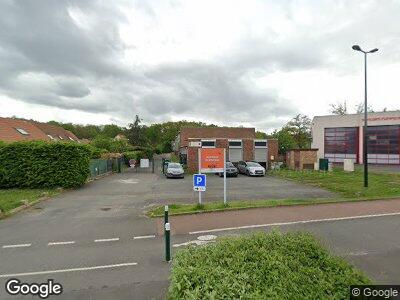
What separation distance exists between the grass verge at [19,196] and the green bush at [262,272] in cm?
1058

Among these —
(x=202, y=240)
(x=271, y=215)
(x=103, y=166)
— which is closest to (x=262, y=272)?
(x=202, y=240)

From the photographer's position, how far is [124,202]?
13906 millimetres

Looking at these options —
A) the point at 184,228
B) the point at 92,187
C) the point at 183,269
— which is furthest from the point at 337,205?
the point at 92,187

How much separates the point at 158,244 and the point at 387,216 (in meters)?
8.28

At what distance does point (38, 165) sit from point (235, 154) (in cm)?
2027

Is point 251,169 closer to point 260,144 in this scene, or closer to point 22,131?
point 260,144

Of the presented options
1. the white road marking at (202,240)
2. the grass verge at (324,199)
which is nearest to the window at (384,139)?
→ the grass verge at (324,199)

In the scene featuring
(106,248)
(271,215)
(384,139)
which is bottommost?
(106,248)

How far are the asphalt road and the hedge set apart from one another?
536 cm

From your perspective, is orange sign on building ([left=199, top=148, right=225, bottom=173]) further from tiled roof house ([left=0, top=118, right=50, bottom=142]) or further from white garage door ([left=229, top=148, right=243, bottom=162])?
tiled roof house ([left=0, top=118, right=50, bottom=142])

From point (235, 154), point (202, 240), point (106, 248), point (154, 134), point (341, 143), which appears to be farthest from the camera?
point (154, 134)

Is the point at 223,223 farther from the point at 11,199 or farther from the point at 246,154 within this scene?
the point at 246,154

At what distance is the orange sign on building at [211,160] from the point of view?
12298 mm

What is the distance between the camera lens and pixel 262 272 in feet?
11.9
